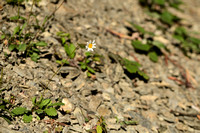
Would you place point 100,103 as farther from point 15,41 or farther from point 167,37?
point 167,37

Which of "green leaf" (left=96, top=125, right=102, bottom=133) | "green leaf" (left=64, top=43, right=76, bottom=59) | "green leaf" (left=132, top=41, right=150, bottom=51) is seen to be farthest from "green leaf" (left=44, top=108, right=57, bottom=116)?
"green leaf" (left=132, top=41, right=150, bottom=51)

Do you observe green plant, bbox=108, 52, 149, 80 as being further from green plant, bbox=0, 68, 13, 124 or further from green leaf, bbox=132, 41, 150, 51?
green plant, bbox=0, 68, 13, 124

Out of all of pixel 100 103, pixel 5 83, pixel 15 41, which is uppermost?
pixel 15 41

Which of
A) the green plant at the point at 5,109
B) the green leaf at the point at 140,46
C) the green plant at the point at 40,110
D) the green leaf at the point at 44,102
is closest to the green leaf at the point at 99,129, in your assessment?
the green plant at the point at 40,110

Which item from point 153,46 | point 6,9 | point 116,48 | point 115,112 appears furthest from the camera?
point 153,46

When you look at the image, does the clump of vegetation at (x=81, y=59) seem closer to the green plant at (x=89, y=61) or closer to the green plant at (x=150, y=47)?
the green plant at (x=89, y=61)

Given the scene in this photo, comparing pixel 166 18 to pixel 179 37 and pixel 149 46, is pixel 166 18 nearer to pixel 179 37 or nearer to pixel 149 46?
pixel 179 37

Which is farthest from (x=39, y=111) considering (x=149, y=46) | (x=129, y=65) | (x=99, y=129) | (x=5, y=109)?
(x=149, y=46)

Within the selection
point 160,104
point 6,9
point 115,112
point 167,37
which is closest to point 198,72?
point 167,37
